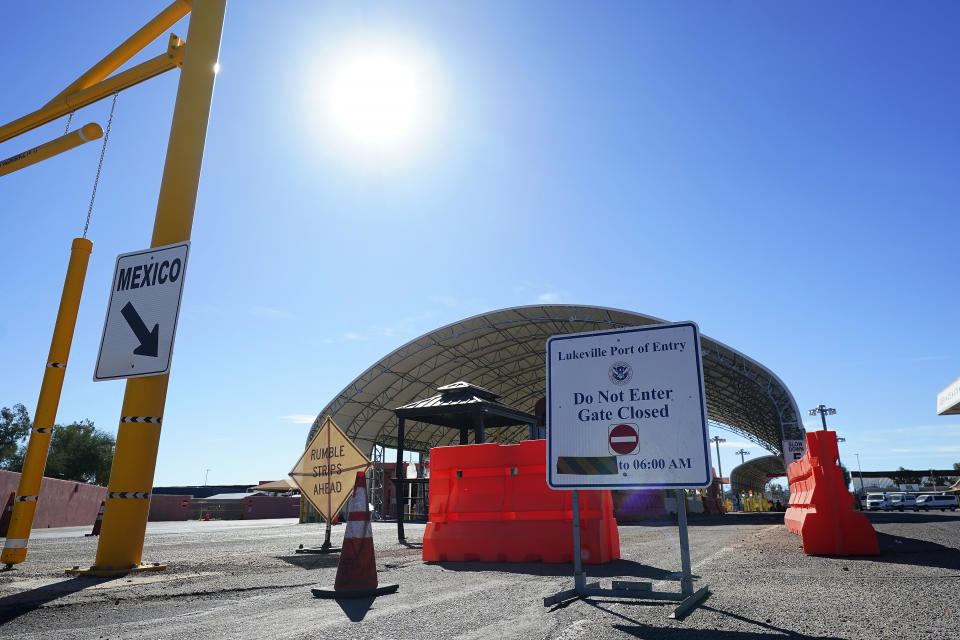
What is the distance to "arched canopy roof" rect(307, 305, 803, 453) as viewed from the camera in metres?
31.1

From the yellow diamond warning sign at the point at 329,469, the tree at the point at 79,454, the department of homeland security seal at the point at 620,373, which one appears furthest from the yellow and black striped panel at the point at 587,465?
the tree at the point at 79,454

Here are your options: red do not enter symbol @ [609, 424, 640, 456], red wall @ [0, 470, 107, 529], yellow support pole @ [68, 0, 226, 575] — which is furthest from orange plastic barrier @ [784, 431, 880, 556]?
red wall @ [0, 470, 107, 529]

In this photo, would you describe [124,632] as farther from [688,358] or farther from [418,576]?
[688,358]

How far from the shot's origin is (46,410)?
22.2ft

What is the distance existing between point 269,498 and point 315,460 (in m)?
41.1

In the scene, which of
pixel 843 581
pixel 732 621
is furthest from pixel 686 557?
pixel 843 581

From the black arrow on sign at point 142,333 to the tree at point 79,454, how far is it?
217ft

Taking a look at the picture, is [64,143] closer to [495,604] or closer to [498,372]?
[495,604]

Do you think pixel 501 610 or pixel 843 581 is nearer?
pixel 501 610

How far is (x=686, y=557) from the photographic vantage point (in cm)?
414

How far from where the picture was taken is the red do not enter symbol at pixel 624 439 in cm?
445

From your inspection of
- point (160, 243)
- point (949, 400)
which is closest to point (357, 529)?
point (160, 243)

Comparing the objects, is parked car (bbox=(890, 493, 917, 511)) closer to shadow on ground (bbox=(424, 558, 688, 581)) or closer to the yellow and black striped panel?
shadow on ground (bbox=(424, 558, 688, 581))

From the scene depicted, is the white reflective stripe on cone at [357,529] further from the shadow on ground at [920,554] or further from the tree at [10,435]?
the tree at [10,435]
